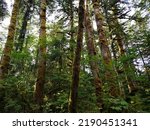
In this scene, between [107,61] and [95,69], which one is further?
[95,69]

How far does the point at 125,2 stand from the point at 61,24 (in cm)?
610

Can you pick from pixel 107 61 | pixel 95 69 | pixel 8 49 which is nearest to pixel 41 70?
pixel 8 49

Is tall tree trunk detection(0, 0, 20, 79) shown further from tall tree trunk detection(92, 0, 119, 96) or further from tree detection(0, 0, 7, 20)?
tree detection(0, 0, 7, 20)

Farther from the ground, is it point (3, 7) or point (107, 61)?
point (3, 7)

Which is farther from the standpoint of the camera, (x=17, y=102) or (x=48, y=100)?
(x=48, y=100)

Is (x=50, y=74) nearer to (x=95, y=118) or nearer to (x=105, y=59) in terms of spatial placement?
(x=105, y=59)

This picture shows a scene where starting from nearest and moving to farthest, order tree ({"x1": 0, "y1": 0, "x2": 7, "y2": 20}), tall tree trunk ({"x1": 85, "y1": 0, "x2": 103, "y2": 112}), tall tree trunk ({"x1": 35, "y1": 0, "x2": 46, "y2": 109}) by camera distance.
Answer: tall tree trunk ({"x1": 85, "y1": 0, "x2": 103, "y2": 112}), tall tree trunk ({"x1": 35, "y1": 0, "x2": 46, "y2": 109}), tree ({"x1": 0, "y1": 0, "x2": 7, "y2": 20})

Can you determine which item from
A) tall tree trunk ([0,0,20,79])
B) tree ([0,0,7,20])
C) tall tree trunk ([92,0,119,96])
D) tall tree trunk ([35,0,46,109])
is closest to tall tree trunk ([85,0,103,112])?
tall tree trunk ([92,0,119,96])

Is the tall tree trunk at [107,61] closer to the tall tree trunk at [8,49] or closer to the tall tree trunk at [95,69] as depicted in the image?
the tall tree trunk at [95,69]

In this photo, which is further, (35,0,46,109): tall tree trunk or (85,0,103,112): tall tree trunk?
(35,0,46,109): tall tree trunk

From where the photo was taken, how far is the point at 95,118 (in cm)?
554

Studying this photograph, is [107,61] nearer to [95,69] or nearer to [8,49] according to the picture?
[95,69]

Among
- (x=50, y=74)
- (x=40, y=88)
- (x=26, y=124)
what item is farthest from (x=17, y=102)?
(x=26, y=124)

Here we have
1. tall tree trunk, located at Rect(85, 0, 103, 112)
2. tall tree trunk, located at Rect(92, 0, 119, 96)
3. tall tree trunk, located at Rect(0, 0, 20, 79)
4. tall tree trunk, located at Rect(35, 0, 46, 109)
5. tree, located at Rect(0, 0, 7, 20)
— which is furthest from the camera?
tree, located at Rect(0, 0, 7, 20)
